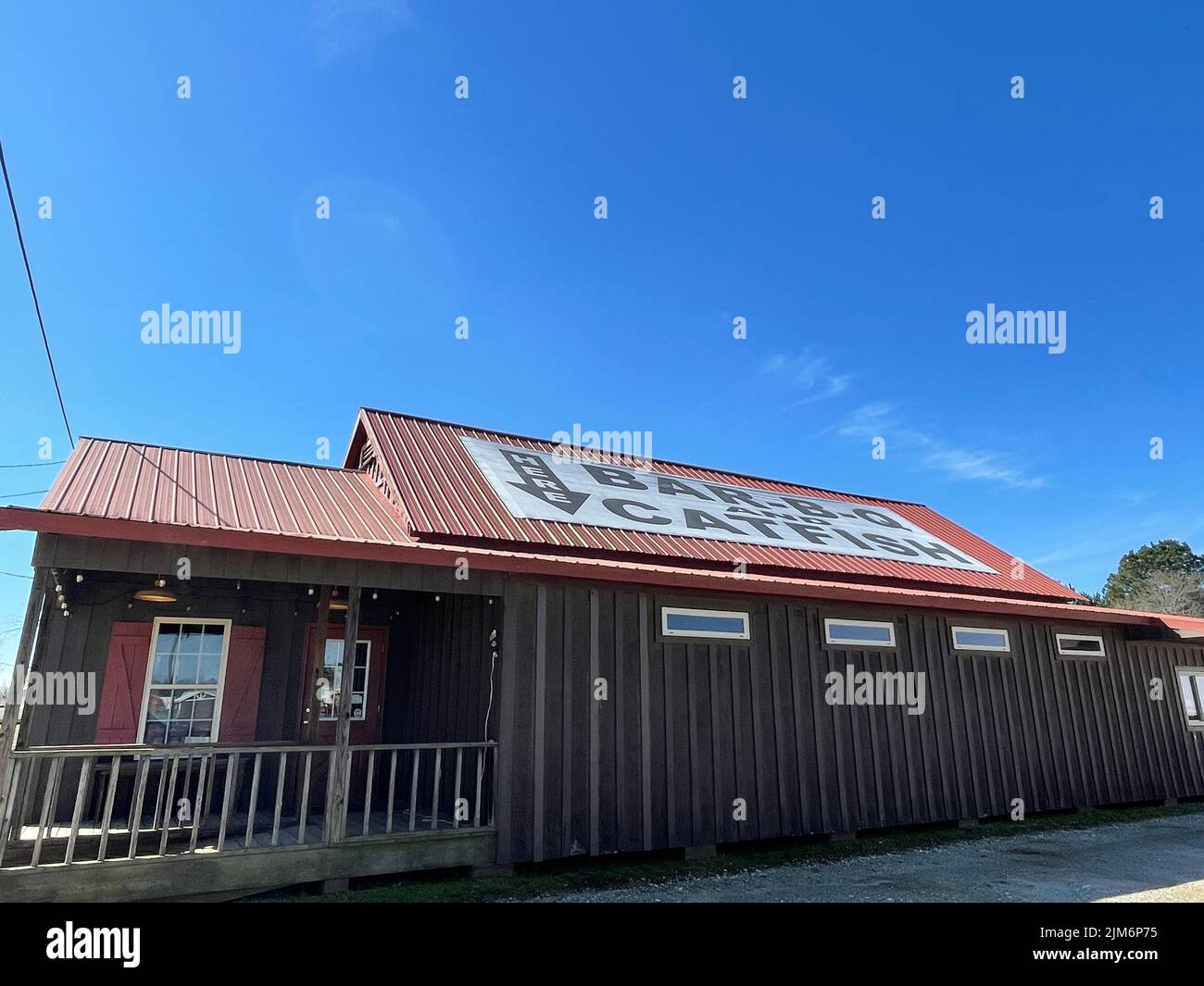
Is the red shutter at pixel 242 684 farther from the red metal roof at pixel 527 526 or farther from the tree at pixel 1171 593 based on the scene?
the tree at pixel 1171 593

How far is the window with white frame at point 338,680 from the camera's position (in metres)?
7.86

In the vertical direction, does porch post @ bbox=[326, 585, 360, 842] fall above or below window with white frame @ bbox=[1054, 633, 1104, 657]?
below

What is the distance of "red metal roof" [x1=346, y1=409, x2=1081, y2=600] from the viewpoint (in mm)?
7133

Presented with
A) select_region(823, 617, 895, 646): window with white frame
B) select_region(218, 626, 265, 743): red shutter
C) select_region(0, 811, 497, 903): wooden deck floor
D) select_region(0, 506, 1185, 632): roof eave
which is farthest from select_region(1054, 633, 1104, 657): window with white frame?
select_region(218, 626, 265, 743): red shutter

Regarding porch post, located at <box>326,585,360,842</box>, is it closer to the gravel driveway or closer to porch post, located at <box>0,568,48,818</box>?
the gravel driveway

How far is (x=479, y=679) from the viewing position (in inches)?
275

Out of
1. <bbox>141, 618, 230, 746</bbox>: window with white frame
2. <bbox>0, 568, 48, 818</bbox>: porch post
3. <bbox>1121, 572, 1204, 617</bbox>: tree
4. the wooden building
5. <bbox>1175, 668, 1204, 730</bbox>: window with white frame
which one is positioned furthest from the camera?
<bbox>1121, 572, 1204, 617</bbox>: tree

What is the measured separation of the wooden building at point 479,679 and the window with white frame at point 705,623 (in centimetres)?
3

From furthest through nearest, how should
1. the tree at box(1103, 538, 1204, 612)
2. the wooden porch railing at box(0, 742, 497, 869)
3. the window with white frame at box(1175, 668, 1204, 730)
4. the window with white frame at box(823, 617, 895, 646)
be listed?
the tree at box(1103, 538, 1204, 612)
the window with white frame at box(1175, 668, 1204, 730)
the window with white frame at box(823, 617, 895, 646)
the wooden porch railing at box(0, 742, 497, 869)

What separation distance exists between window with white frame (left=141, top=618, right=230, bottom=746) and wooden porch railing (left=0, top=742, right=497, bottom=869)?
36cm

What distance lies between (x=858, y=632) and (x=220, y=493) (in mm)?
6952

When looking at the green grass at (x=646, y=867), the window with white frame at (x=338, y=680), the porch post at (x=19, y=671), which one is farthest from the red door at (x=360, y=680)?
the porch post at (x=19, y=671)

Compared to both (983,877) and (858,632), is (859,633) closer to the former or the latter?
(858,632)
